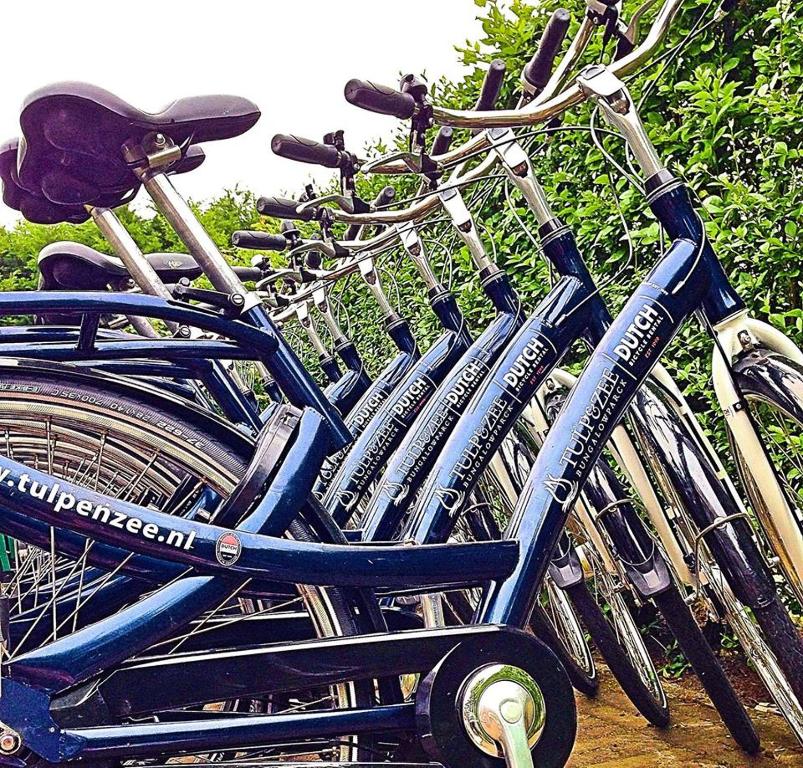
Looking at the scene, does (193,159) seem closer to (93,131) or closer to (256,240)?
(93,131)

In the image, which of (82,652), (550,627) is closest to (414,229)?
(550,627)

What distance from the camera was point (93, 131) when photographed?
1.46m

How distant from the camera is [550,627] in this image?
2.70 m

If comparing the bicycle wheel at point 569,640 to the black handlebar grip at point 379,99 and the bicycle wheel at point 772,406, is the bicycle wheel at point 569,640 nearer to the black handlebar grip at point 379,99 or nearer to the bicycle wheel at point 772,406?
the bicycle wheel at point 772,406

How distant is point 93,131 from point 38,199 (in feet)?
1.02

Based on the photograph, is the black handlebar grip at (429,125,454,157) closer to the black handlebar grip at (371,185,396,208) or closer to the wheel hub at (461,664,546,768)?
the black handlebar grip at (371,185,396,208)

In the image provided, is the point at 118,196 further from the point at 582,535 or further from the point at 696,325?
the point at 696,325

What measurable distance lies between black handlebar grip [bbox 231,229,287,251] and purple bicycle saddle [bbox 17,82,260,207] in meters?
0.90

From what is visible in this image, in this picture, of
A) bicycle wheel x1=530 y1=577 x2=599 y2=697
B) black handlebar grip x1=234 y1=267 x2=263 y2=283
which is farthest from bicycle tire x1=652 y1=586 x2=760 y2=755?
black handlebar grip x1=234 y1=267 x2=263 y2=283

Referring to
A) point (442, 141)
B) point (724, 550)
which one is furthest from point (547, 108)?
point (724, 550)

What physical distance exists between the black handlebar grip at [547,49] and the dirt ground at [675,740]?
1611mm

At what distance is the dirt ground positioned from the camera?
210 centimetres

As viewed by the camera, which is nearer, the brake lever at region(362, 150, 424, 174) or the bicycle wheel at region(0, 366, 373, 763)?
the bicycle wheel at region(0, 366, 373, 763)

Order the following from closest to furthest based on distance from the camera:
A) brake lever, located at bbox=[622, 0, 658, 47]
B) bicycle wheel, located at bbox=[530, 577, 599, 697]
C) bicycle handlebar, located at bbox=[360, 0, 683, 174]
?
1. bicycle handlebar, located at bbox=[360, 0, 683, 174]
2. brake lever, located at bbox=[622, 0, 658, 47]
3. bicycle wheel, located at bbox=[530, 577, 599, 697]
